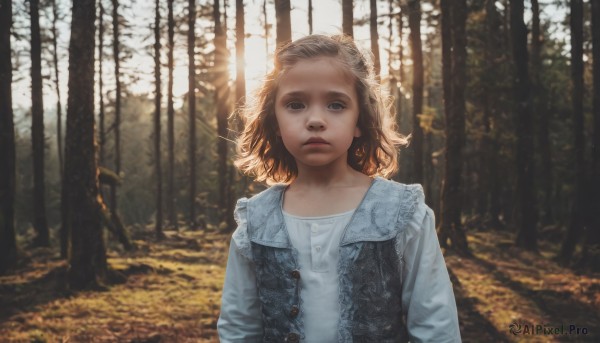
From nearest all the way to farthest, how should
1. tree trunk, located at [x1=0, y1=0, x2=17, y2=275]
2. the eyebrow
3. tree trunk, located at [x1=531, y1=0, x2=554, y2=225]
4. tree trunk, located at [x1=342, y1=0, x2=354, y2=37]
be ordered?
1. the eyebrow
2. tree trunk, located at [x1=342, y1=0, x2=354, y2=37]
3. tree trunk, located at [x1=0, y1=0, x2=17, y2=275]
4. tree trunk, located at [x1=531, y1=0, x2=554, y2=225]

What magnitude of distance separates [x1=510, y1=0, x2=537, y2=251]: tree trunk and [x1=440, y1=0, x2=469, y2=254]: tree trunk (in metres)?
2.59

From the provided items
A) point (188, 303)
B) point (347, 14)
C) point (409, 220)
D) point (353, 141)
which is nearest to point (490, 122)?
point (347, 14)

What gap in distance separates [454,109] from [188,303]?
7945 millimetres

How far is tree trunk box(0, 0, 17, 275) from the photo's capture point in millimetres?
12062

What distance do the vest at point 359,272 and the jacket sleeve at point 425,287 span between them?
0.12 ft

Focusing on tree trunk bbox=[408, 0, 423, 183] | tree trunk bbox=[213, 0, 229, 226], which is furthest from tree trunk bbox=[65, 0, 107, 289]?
tree trunk bbox=[213, 0, 229, 226]

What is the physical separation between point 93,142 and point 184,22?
564 inches

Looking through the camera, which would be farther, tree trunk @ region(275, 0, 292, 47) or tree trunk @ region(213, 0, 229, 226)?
tree trunk @ region(213, 0, 229, 226)

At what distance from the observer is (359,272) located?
188cm

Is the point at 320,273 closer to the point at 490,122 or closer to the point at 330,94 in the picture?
the point at 330,94

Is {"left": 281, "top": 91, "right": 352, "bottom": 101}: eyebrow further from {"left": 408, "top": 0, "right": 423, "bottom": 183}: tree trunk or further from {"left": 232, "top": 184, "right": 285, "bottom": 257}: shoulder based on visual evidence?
{"left": 408, "top": 0, "right": 423, "bottom": 183}: tree trunk

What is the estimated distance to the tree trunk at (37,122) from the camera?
14.4 metres

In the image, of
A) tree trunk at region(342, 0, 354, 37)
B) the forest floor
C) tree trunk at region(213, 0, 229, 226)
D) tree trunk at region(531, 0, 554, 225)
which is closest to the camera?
the forest floor

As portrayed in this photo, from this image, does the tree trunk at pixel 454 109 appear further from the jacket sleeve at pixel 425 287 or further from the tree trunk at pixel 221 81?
the jacket sleeve at pixel 425 287
